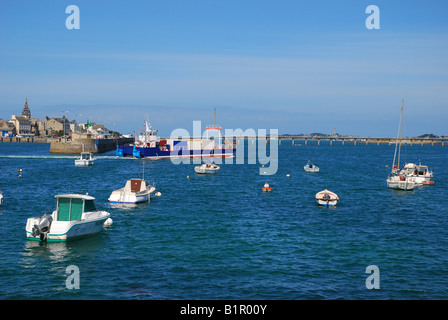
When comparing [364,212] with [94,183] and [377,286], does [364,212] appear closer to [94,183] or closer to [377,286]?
[377,286]

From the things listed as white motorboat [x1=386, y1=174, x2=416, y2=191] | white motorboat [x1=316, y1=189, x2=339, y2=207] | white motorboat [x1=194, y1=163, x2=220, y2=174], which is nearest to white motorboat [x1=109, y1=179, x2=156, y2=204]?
white motorboat [x1=316, y1=189, x2=339, y2=207]

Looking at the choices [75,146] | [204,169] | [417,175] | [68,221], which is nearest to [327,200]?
[68,221]

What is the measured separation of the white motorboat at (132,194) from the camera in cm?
5319

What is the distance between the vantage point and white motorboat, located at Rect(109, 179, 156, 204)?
5319cm

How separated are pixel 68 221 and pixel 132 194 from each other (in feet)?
59.0

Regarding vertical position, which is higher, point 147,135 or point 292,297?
point 147,135

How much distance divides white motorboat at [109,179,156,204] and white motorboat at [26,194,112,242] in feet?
48.3

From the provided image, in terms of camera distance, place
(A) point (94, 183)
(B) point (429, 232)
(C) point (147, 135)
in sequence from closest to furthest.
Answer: (B) point (429, 232), (A) point (94, 183), (C) point (147, 135)

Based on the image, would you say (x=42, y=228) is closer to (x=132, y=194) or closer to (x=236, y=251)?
(x=236, y=251)

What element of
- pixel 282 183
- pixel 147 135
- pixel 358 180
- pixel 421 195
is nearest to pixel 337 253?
pixel 421 195

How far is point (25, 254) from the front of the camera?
1246 inches

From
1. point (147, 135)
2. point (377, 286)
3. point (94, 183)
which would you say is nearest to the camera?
point (377, 286)

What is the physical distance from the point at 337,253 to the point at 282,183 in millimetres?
51053

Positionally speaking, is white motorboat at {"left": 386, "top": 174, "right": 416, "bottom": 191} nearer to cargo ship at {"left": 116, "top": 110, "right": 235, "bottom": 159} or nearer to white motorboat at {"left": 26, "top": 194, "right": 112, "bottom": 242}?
white motorboat at {"left": 26, "top": 194, "right": 112, "bottom": 242}
